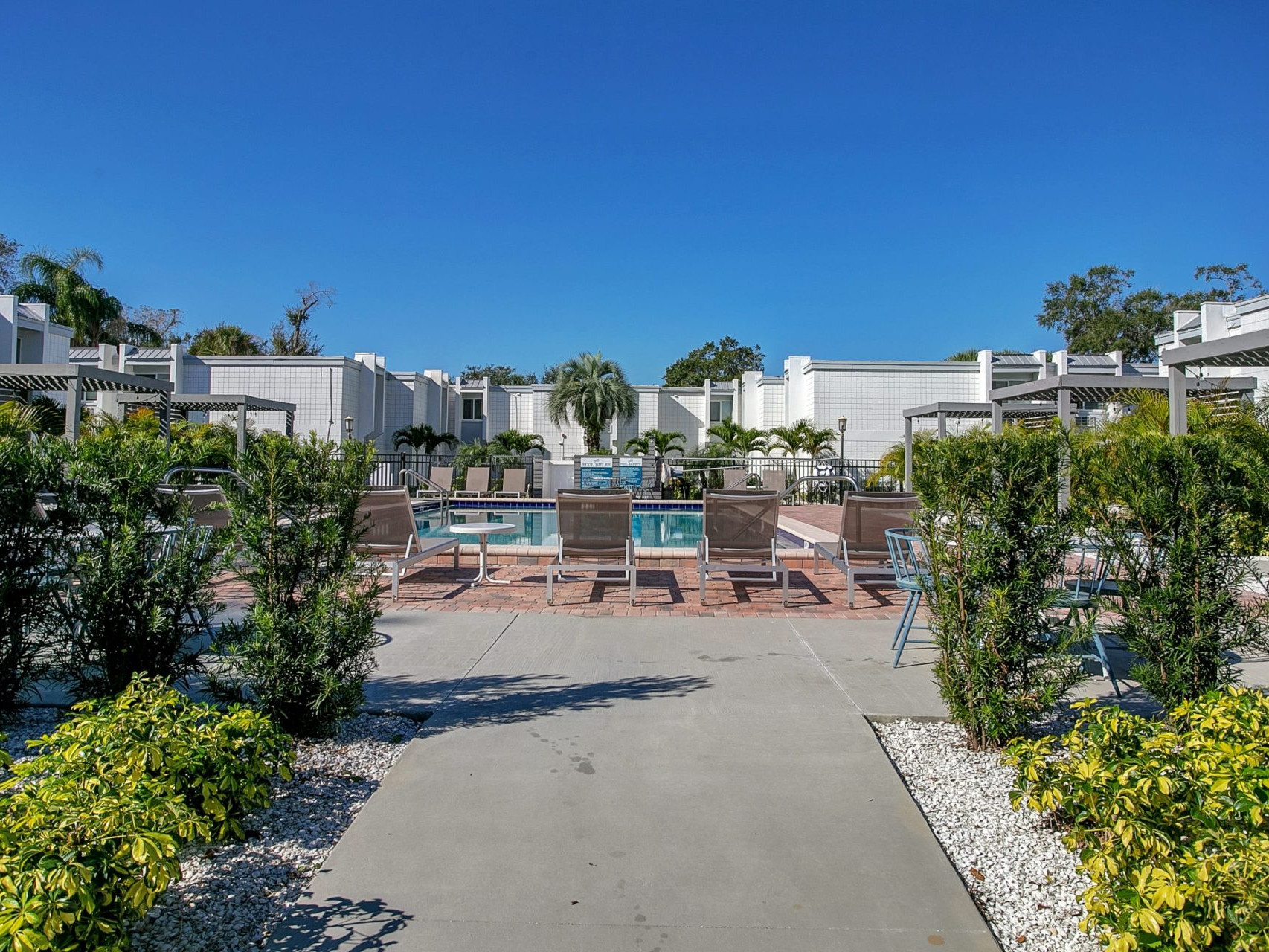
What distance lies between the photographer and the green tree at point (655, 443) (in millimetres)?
29859

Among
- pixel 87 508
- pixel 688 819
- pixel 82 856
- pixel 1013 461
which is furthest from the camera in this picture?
pixel 87 508

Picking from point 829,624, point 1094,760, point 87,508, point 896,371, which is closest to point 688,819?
point 1094,760

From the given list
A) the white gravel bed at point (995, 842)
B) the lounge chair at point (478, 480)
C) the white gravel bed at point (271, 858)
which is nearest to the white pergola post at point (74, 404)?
the lounge chair at point (478, 480)

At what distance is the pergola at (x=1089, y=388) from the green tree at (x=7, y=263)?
4314 centimetres

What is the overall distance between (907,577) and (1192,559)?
7.05 ft

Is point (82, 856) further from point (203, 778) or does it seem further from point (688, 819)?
point (688, 819)

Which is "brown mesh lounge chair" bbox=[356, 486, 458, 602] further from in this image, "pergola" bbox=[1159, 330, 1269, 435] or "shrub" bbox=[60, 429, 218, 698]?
"pergola" bbox=[1159, 330, 1269, 435]

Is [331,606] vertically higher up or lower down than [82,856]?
higher up

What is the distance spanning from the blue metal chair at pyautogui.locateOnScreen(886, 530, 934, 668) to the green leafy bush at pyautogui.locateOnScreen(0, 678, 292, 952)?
3035 mm

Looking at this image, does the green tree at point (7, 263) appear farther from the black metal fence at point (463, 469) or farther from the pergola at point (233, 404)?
the pergola at point (233, 404)

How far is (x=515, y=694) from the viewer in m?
3.95

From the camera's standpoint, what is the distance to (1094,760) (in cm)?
219

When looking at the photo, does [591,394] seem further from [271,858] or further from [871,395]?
[271,858]

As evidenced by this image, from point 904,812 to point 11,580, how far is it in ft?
12.3
